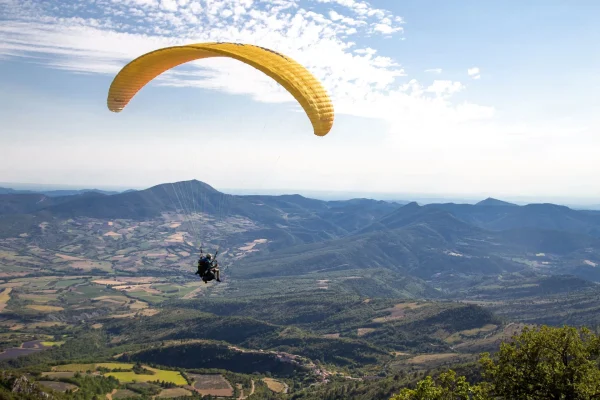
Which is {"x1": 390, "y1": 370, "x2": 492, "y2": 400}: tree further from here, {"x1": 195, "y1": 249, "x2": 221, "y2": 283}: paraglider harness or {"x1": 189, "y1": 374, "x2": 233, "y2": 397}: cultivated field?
{"x1": 189, "y1": 374, "x2": 233, "y2": 397}: cultivated field

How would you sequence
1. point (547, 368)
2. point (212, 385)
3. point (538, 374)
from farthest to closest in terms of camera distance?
point (212, 385) → point (538, 374) → point (547, 368)

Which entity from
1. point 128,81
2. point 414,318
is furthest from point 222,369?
point 128,81

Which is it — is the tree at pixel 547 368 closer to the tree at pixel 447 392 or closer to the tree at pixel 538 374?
the tree at pixel 538 374

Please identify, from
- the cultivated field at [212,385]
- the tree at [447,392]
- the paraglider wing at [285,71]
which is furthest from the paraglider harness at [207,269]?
the cultivated field at [212,385]

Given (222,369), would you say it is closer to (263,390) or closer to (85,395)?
(263,390)

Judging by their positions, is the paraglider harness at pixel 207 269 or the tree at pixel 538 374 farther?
the paraglider harness at pixel 207 269

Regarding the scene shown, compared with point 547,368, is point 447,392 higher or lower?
lower

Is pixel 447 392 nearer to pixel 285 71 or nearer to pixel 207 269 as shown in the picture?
pixel 207 269

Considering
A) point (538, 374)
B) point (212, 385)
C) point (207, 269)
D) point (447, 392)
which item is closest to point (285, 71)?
point (207, 269)

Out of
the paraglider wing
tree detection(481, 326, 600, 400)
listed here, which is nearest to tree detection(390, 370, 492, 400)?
tree detection(481, 326, 600, 400)
